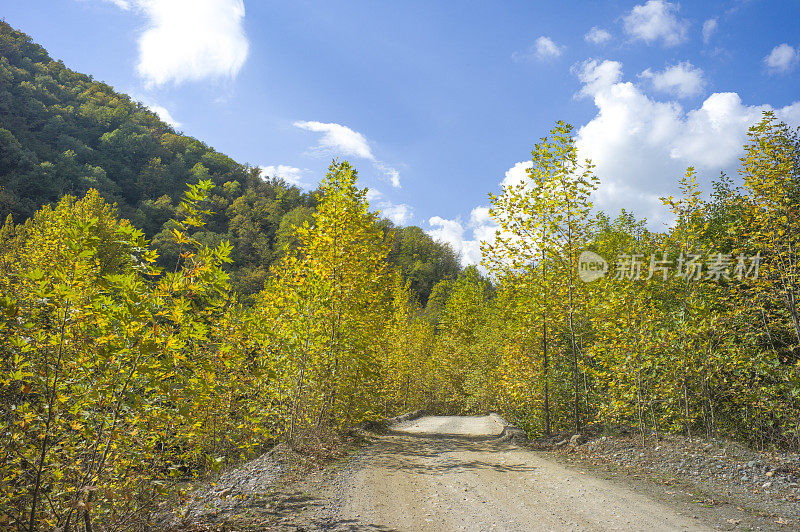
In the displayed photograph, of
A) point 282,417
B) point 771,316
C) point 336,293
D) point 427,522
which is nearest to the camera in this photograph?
point 427,522

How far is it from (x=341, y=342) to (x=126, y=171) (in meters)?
63.1

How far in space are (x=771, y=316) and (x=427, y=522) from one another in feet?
31.5

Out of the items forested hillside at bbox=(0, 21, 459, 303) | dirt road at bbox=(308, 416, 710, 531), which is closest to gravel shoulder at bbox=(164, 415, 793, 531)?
dirt road at bbox=(308, 416, 710, 531)

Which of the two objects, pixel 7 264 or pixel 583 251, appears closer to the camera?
pixel 583 251

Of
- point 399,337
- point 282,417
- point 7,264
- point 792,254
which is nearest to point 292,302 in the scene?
point 282,417

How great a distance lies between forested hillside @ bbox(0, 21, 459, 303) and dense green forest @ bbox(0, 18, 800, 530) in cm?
2489

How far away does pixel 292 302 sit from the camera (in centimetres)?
755

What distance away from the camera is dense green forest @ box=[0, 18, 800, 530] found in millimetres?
2914

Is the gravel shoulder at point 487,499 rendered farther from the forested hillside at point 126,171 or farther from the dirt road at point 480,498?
the forested hillside at point 126,171

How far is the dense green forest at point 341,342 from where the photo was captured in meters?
2.91

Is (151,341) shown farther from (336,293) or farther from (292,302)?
(336,293)

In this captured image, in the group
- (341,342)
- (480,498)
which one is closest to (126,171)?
(341,342)

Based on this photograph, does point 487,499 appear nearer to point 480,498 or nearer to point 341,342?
point 480,498

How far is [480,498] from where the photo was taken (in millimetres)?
5551
